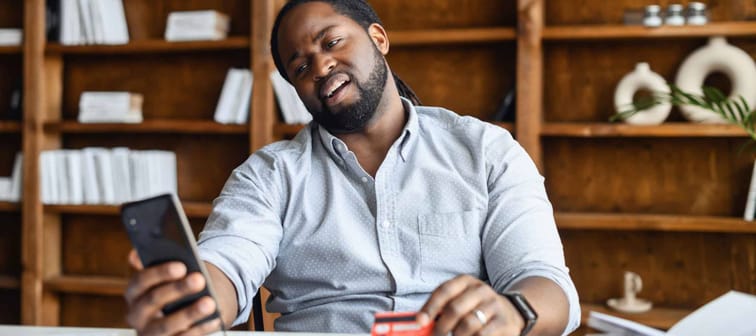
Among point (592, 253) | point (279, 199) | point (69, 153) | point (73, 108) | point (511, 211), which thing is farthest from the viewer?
point (73, 108)

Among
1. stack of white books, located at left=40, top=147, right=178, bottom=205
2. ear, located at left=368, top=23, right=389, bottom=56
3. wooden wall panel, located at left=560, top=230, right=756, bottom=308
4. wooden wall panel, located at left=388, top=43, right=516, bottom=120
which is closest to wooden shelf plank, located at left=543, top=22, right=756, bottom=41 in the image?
wooden wall panel, located at left=388, top=43, right=516, bottom=120

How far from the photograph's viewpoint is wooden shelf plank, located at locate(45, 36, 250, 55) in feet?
9.69

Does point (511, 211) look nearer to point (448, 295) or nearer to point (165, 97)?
point (448, 295)

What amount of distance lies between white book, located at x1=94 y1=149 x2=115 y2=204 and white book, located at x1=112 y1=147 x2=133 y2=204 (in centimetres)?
2

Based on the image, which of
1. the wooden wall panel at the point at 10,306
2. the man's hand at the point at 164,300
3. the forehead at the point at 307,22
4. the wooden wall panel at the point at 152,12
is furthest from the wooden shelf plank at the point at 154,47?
the man's hand at the point at 164,300

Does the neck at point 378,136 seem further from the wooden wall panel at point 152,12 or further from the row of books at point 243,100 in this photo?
the wooden wall panel at point 152,12

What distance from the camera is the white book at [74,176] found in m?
3.13

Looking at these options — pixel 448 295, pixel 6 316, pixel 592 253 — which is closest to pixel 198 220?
pixel 6 316

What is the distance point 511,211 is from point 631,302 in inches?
60.8

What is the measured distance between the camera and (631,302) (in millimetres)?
2680

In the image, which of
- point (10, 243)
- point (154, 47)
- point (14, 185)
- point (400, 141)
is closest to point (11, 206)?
point (14, 185)

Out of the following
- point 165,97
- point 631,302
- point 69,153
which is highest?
point 165,97

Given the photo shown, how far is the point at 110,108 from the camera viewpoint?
313cm

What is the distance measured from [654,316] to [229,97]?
6.07 feet
